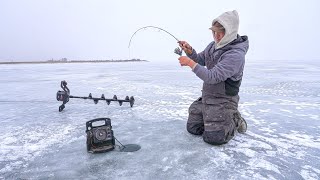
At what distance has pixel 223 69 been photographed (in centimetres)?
325

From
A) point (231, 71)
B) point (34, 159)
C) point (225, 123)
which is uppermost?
point (231, 71)

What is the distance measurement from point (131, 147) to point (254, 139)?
1.67 meters

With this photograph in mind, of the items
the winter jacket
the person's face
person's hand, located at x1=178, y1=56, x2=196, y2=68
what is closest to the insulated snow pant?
the winter jacket

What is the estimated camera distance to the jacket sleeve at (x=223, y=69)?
3223 millimetres

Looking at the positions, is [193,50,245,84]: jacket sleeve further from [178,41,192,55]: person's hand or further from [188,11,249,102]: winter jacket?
[178,41,192,55]: person's hand

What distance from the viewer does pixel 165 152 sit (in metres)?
3.20

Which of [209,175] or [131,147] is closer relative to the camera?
[209,175]

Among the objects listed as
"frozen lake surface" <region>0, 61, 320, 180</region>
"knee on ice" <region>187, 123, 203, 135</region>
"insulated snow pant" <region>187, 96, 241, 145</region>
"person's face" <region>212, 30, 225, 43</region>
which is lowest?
"frozen lake surface" <region>0, 61, 320, 180</region>

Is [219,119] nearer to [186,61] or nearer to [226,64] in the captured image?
[226,64]

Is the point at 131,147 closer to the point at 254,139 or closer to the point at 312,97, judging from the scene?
the point at 254,139

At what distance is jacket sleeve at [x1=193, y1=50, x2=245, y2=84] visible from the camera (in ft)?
10.6

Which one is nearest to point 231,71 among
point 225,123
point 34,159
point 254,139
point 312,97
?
point 225,123

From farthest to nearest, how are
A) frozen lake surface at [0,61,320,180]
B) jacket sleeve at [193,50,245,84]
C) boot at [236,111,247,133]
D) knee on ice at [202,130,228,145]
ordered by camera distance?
boot at [236,111,247,133]
knee on ice at [202,130,228,145]
jacket sleeve at [193,50,245,84]
frozen lake surface at [0,61,320,180]

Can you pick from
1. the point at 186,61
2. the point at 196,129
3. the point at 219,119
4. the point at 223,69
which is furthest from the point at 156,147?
the point at 223,69
